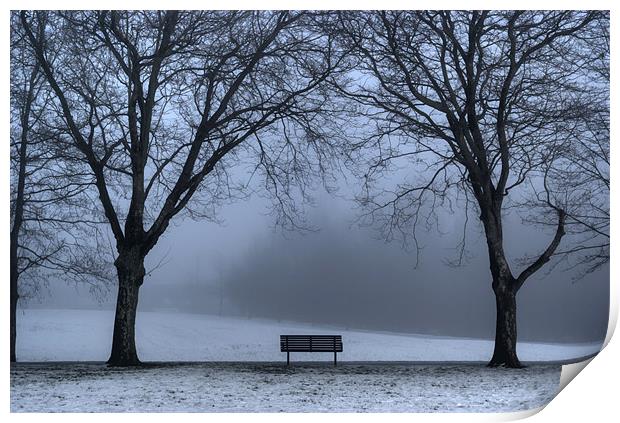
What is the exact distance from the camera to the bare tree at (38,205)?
14.6m

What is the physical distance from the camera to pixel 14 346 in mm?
14414

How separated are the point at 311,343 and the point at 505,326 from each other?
3395mm

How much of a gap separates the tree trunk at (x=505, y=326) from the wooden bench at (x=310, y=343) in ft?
9.06

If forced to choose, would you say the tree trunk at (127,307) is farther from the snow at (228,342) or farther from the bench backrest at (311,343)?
the bench backrest at (311,343)

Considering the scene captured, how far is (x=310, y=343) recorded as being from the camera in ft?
47.4

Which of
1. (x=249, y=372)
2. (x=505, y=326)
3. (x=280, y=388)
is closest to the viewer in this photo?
(x=280, y=388)

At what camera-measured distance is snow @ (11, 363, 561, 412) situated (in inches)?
516

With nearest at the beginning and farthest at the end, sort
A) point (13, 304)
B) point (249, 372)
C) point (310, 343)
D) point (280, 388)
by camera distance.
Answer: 1. point (280, 388)
2. point (249, 372)
3. point (310, 343)
4. point (13, 304)

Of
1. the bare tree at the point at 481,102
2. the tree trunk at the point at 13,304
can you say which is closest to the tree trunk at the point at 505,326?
the bare tree at the point at 481,102

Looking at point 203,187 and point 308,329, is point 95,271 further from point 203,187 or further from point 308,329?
point 308,329

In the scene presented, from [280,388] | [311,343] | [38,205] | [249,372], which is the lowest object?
[280,388]

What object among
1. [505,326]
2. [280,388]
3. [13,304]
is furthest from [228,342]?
[505,326]

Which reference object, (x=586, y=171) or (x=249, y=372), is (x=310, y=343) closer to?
(x=249, y=372)

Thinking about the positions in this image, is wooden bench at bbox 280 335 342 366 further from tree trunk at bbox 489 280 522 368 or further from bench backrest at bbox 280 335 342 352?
tree trunk at bbox 489 280 522 368
